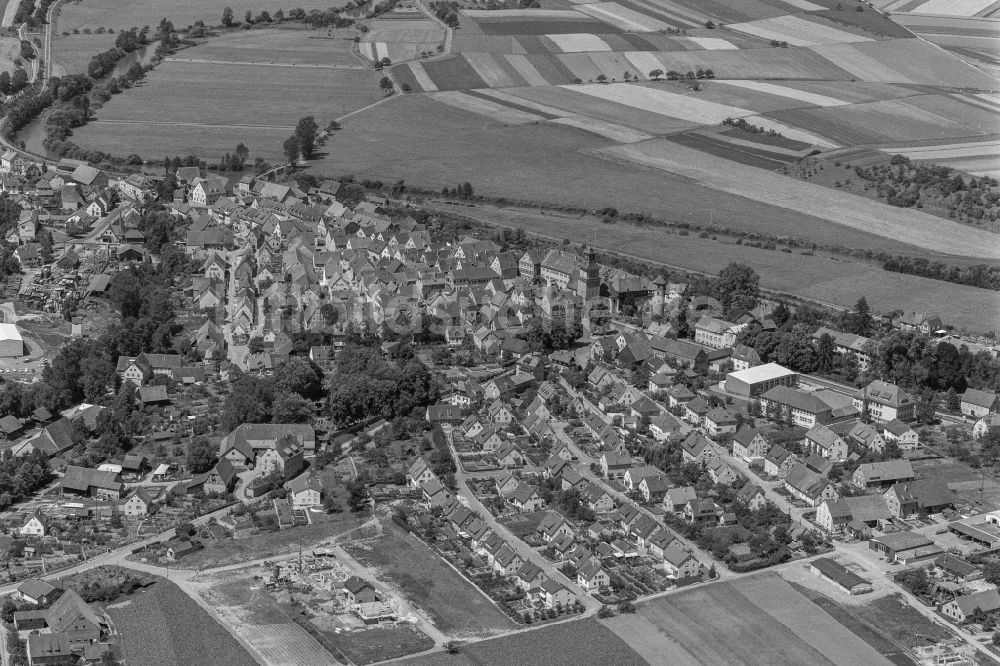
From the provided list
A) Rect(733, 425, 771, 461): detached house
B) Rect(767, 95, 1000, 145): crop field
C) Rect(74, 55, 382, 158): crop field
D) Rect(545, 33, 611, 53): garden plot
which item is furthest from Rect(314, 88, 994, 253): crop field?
Rect(733, 425, 771, 461): detached house

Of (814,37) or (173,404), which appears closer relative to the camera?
(173,404)

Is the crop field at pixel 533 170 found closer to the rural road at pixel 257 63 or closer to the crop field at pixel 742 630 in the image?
the rural road at pixel 257 63

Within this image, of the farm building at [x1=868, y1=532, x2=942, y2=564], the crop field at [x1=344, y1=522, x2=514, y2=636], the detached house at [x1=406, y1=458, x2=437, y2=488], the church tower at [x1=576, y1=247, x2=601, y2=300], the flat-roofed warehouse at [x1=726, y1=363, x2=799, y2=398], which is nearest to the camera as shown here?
the crop field at [x1=344, y1=522, x2=514, y2=636]

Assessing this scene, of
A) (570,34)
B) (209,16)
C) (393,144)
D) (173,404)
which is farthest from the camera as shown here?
(209,16)

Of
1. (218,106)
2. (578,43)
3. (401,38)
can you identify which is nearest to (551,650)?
(218,106)

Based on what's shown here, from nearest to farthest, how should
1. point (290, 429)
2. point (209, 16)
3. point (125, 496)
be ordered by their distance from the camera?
point (125, 496) < point (290, 429) < point (209, 16)

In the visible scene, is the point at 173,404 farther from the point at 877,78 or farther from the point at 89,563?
the point at 877,78

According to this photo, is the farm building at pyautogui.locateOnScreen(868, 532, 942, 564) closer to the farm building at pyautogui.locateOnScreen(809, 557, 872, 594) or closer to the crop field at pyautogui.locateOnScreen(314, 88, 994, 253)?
the farm building at pyautogui.locateOnScreen(809, 557, 872, 594)

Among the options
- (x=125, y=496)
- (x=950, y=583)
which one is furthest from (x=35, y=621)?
(x=950, y=583)
